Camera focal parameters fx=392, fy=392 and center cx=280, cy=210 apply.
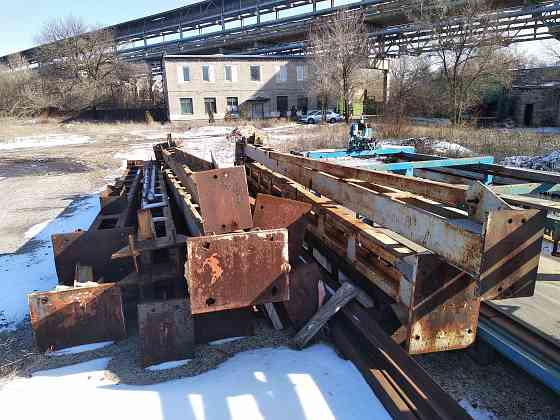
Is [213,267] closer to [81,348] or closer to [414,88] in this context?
[81,348]

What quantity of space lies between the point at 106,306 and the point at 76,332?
29 centimetres

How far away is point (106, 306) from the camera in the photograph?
2.94 metres

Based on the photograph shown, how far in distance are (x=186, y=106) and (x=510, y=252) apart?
1387 inches

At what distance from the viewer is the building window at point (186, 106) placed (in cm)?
3416

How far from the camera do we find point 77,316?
9.52 ft

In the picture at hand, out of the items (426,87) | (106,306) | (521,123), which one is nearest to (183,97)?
(426,87)

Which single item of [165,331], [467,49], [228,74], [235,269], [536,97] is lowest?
[165,331]

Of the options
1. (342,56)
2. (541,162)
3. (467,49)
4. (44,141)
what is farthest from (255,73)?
(541,162)

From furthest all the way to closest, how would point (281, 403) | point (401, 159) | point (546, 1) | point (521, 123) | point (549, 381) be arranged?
point (546, 1) < point (521, 123) < point (401, 159) < point (281, 403) < point (549, 381)

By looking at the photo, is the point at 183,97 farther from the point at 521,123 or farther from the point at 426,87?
the point at 521,123

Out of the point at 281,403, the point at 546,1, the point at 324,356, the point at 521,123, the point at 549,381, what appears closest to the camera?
the point at 549,381

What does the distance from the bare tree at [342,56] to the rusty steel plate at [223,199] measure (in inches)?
881

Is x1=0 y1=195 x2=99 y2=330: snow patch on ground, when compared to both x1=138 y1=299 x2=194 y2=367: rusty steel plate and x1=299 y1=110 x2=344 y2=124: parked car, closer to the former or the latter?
x1=138 y1=299 x2=194 y2=367: rusty steel plate

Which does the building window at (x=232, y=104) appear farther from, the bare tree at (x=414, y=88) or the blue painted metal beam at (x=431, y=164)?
the blue painted metal beam at (x=431, y=164)
